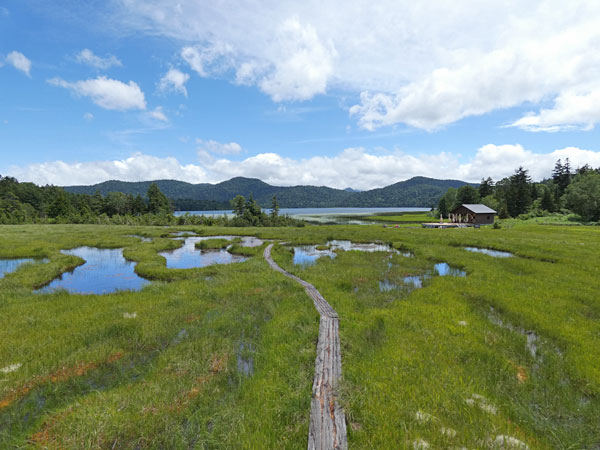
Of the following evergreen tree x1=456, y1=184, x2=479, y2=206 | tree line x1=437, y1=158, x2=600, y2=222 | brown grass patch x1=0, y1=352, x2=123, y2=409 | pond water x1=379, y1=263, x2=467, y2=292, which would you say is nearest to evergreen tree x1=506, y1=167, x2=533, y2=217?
tree line x1=437, y1=158, x2=600, y2=222

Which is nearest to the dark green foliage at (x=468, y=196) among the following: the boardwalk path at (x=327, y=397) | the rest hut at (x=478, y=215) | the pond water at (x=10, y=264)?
the rest hut at (x=478, y=215)

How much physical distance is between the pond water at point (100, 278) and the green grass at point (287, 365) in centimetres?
241

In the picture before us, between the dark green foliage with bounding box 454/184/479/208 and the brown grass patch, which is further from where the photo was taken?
the dark green foliage with bounding box 454/184/479/208

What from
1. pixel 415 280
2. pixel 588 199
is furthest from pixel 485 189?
pixel 415 280

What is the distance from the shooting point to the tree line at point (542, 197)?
72.4 metres

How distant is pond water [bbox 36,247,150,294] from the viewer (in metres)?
17.2

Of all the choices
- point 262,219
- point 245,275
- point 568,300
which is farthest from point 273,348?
point 262,219

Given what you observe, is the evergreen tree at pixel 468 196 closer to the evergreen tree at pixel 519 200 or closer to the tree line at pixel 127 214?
the evergreen tree at pixel 519 200

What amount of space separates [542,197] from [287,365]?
137494 millimetres

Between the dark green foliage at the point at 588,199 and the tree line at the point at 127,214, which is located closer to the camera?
the dark green foliage at the point at 588,199

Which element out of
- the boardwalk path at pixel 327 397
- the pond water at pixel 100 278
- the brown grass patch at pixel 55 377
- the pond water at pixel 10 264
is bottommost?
the pond water at pixel 100 278

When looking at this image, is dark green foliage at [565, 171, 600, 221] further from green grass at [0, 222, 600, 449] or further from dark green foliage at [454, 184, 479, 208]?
green grass at [0, 222, 600, 449]

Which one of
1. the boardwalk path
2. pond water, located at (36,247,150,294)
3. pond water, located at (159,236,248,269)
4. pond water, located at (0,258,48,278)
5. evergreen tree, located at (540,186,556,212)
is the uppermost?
evergreen tree, located at (540,186,556,212)

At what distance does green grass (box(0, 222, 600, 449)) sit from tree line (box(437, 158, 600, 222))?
87287mm
